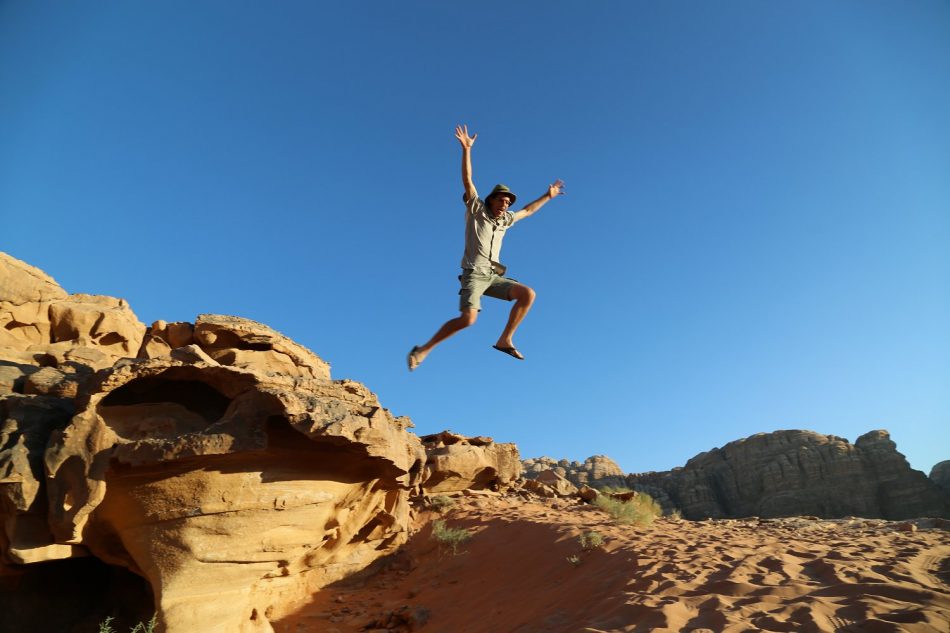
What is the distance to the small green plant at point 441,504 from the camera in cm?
1333

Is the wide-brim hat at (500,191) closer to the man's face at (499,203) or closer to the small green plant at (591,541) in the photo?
the man's face at (499,203)

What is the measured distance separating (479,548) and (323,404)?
18.2 feet

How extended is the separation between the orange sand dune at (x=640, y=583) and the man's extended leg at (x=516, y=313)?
2961 millimetres

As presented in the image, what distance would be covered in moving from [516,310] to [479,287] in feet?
1.68

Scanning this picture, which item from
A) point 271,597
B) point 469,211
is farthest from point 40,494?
point 469,211

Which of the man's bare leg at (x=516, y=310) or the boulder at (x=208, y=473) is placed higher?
the man's bare leg at (x=516, y=310)

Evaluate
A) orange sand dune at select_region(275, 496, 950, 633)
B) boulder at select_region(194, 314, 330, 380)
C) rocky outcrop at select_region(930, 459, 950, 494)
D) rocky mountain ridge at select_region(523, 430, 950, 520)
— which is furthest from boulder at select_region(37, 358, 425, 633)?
rocky outcrop at select_region(930, 459, 950, 494)

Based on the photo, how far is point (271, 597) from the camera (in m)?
8.05

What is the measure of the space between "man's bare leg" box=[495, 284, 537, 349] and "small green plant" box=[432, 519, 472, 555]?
6.46 metres

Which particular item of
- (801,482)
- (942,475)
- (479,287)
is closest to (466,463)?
(479,287)

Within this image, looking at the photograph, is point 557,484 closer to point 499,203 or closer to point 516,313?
point 516,313

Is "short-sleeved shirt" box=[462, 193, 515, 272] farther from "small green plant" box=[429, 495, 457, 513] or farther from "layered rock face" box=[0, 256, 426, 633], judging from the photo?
"small green plant" box=[429, 495, 457, 513]

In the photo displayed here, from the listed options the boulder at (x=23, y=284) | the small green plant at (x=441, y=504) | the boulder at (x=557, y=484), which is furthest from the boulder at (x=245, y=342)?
the boulder at (x=557, y=484)

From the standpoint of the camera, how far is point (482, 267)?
19.2 feet
